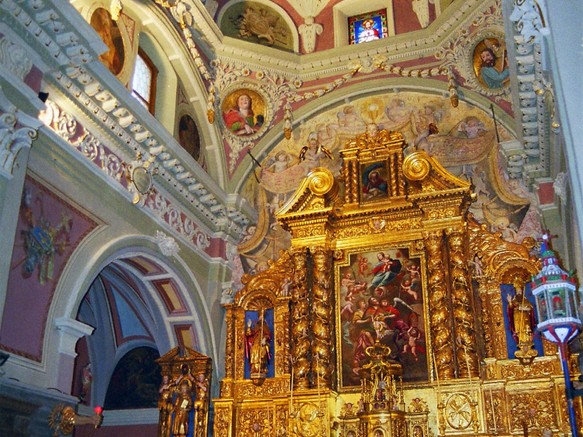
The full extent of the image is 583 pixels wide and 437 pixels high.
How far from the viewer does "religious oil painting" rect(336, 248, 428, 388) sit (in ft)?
41.4

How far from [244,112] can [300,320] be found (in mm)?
4972

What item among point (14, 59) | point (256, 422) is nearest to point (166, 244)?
point (256, 422)

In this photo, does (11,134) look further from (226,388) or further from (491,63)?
(491,63)

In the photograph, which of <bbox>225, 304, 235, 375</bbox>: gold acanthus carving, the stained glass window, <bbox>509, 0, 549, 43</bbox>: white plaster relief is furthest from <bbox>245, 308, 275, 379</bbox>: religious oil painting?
<bbox>509, 0, 549, 43</bbox>: white plaster relief

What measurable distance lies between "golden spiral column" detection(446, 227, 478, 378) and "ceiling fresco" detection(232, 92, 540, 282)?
0.99m

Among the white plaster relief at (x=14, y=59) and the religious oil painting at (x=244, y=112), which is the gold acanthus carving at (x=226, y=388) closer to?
the religious oil painting at (x=244, y=112)

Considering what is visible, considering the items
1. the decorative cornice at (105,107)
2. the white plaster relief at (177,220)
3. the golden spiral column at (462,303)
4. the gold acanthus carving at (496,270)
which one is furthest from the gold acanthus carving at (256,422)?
the gold acanthus carving at (496,270)

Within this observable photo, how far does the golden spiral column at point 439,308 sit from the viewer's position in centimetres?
1210

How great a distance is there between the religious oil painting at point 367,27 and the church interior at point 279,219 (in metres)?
0.07

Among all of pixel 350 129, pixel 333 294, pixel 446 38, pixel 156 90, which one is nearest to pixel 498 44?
pixel 446 38

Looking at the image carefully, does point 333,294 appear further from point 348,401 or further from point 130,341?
point 130,341

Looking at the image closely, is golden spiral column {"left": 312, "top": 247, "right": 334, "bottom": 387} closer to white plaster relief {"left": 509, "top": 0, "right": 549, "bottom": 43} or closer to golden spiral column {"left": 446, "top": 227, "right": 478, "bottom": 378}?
golden spiral column {"left": 446, "top": 227, "right": 478, "bottom": 378}

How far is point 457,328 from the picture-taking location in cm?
1223

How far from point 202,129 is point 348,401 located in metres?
6.32
